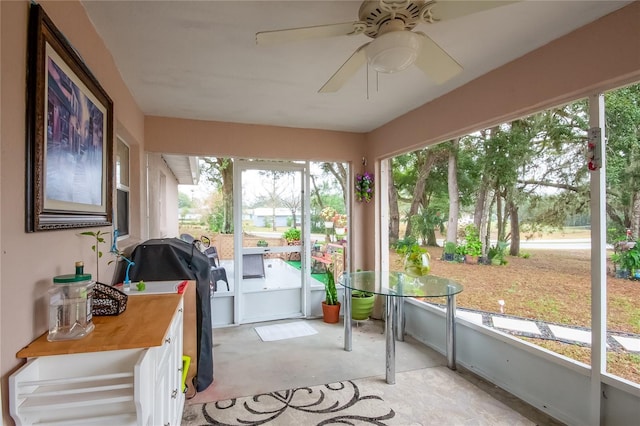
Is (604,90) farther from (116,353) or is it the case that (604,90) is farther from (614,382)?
(116,353)

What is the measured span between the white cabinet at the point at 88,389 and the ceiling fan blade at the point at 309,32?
4.17 ft

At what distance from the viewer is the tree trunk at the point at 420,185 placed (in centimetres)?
354

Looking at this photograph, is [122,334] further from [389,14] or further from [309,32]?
[389,14]

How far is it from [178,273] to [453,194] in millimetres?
2513

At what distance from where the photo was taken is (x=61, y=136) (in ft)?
4.40

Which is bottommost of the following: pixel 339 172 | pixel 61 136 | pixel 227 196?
pixel 227 196

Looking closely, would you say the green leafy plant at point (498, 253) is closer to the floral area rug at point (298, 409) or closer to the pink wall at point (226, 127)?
the pink wall at point (226, 127)

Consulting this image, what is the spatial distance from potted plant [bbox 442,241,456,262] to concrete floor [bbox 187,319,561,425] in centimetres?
89

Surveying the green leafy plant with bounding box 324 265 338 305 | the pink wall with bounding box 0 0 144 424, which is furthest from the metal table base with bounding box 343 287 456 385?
the pink wall with bounding box 0 0 144 424

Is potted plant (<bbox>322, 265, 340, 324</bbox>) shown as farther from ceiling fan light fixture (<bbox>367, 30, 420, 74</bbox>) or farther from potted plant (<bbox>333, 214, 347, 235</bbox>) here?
ceiling fan light fixture (<bbox>367, 30, 420, 74</bbox>)

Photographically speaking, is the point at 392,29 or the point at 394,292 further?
the point at 394,292

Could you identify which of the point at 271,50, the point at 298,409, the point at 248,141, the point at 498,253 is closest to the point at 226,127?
the point at 248,141

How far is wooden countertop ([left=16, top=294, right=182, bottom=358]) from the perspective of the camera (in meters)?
1.10

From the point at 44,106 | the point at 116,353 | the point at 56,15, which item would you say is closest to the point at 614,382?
the point at 116,353
